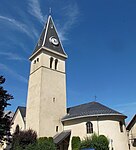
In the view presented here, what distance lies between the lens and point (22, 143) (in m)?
25.3

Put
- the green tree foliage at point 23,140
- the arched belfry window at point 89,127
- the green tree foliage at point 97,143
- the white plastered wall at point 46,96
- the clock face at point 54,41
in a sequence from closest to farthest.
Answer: the green tree foliage at point 97,143
the green tree foliage at point 23,140
the arched belfry window at point 89,127
the white plastered wall at point 46,96
the clock face at point 54,41

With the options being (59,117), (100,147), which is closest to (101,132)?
(100,147)

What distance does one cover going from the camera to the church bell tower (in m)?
29.5

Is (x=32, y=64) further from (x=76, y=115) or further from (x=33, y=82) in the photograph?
(x=76, y=115)

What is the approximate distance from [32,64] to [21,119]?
10330 mm

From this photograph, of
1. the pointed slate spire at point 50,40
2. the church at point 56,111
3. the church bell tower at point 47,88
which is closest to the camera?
the church at point 56,111

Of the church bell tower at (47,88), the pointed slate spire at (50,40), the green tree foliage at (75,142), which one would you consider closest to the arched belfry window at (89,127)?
the green tree foliage at (75,142)

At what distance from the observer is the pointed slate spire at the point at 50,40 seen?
3562cm

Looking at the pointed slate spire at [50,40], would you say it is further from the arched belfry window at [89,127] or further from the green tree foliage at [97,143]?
the green tree foliage at [97,143]

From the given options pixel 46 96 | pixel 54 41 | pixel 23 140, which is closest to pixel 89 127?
pixel 46 96

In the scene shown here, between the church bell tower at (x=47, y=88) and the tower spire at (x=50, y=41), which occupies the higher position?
the tower spire at (x=50, y=41)

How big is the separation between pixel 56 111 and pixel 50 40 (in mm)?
13809

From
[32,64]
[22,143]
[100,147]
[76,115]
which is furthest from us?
[32,64]

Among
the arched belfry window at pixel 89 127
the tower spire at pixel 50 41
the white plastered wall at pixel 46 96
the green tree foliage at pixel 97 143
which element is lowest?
the green tree foliage at pixel 97 143
